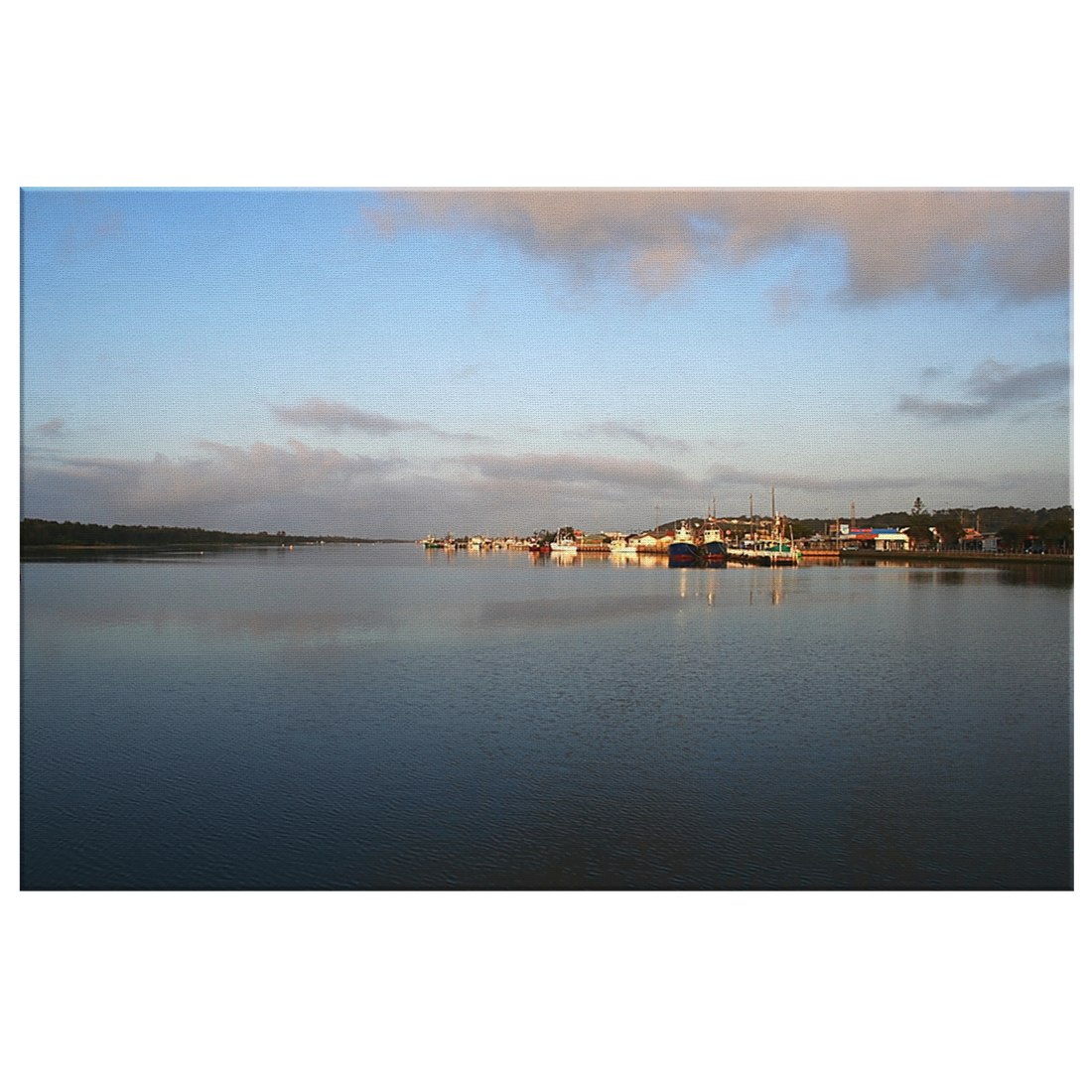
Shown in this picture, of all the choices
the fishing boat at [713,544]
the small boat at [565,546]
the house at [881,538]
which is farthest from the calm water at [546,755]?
the small boat at [565,546]

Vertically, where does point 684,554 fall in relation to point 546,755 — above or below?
above

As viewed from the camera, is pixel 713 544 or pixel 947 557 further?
pixel 713 544

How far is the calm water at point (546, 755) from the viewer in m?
4.04

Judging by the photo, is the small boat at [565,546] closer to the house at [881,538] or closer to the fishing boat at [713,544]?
the fishing boat at [713,544]

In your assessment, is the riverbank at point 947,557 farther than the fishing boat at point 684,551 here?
No

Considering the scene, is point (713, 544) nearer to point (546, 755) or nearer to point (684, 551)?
point (684, 551)

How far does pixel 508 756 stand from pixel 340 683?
3.04 m

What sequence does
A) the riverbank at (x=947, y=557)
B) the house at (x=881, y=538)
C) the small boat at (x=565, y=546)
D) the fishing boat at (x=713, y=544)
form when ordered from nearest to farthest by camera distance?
1. the riverbank at (x=947, y=557)
2. the house at (x=881, y=538)
3. the fishing boat at (x=713, y=544)
4. the small boat at (x=565, y=546)

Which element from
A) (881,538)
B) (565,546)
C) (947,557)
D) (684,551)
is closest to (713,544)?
(684,551)

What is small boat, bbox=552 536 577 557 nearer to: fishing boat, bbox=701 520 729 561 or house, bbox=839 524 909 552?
fishing boat, bbox=701 520 729 561

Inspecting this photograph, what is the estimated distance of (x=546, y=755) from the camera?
575 cm

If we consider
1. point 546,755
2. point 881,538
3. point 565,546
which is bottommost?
point 546,755
